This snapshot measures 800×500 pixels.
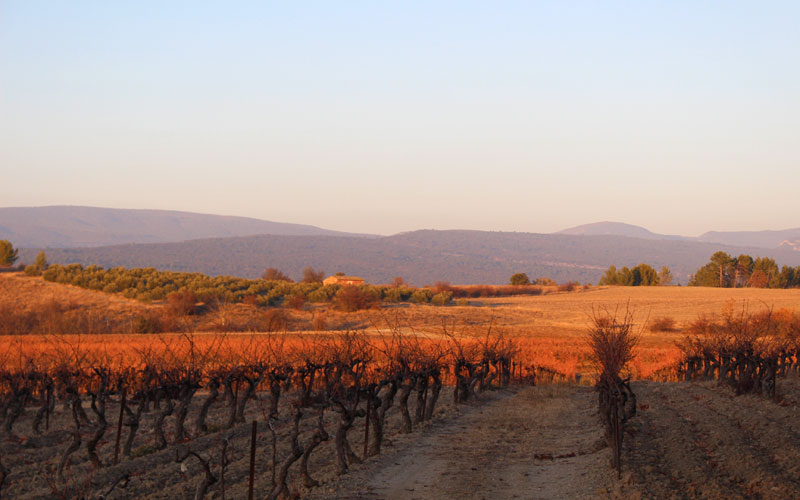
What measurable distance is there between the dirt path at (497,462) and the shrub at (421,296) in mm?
48295

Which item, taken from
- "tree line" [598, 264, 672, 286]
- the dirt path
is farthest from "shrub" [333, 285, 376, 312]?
"tree line" [598, 264, 672, 286]

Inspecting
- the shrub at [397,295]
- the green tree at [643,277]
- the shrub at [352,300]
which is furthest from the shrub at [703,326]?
the green tree at [643,277]

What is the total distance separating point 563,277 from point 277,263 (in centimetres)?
6880

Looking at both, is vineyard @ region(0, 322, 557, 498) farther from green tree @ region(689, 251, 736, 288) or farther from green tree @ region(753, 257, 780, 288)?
green tree @ region(689, 251, 736, 288)

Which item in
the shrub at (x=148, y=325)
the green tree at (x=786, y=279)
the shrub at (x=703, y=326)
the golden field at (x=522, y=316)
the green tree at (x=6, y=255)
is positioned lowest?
the shrub at (x=148, y=325)

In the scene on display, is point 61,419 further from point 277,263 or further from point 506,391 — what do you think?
point 277,263

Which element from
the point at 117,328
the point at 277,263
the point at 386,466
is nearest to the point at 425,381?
the point at 386,466

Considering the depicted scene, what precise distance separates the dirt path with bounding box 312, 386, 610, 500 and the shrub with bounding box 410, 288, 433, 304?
48295 mm

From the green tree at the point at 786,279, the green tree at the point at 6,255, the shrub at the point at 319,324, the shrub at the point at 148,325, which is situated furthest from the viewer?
the green tree at the point at 786,279

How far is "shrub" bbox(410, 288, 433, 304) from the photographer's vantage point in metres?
69.2

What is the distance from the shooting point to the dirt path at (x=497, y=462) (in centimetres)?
1159

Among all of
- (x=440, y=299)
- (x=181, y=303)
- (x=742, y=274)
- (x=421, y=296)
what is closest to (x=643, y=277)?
(x=742, y=274)

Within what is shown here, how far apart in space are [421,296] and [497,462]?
184 feet

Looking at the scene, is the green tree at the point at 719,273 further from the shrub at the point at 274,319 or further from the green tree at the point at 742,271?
the shrub at the point at 274,319
